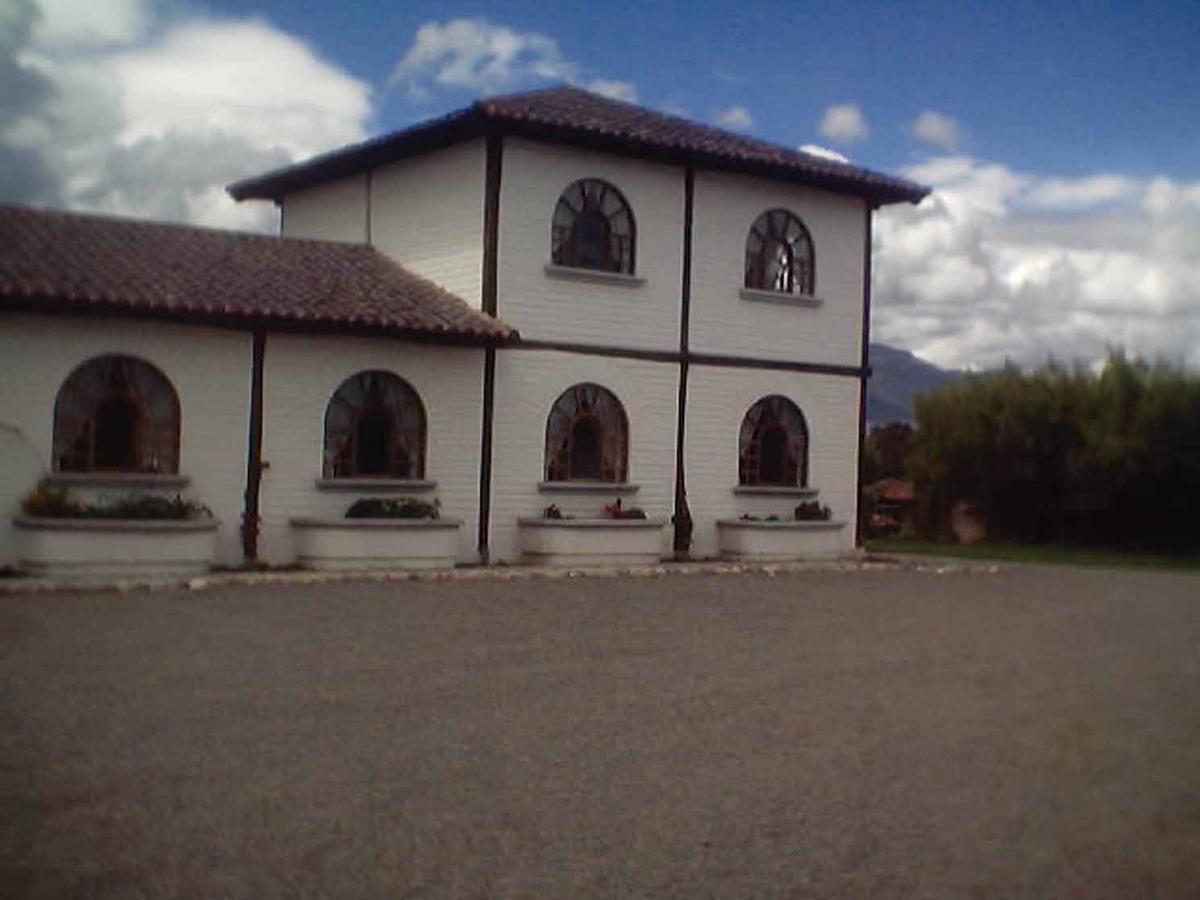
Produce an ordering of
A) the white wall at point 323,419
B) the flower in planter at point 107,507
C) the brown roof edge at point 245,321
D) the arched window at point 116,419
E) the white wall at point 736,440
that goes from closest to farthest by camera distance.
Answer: the flower in planter at point 107,507, the brown roof edge at point 245,321, the arched window at point 116,419, the white wall at point 323,419, the white wall at point 736,440

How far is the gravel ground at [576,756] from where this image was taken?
18.3 feet

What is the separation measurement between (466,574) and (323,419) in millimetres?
2742

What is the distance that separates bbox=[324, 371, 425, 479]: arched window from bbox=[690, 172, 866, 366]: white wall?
489cm

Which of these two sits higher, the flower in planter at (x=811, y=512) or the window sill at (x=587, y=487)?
the window sill at (x=587, y=487)

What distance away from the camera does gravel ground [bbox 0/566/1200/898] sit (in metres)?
5.58

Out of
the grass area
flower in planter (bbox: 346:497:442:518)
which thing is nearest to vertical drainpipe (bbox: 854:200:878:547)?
the grass area

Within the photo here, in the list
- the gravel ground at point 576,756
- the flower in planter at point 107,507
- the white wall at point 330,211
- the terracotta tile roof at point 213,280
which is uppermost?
the white wall at point 330,211

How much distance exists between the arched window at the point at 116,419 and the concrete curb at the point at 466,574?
1679mm

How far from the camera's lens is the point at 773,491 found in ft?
74.2

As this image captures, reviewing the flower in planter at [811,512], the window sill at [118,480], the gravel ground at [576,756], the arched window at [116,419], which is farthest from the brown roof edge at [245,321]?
the flower in planter at [811,512]

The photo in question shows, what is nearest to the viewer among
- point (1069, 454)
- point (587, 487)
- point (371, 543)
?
point (371, 543)

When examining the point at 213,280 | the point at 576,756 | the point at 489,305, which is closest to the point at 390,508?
the point at 489,305

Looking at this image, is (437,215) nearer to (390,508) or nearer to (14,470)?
(390,508)

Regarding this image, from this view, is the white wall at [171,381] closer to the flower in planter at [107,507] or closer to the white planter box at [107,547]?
the flower in planter at [107,507]
